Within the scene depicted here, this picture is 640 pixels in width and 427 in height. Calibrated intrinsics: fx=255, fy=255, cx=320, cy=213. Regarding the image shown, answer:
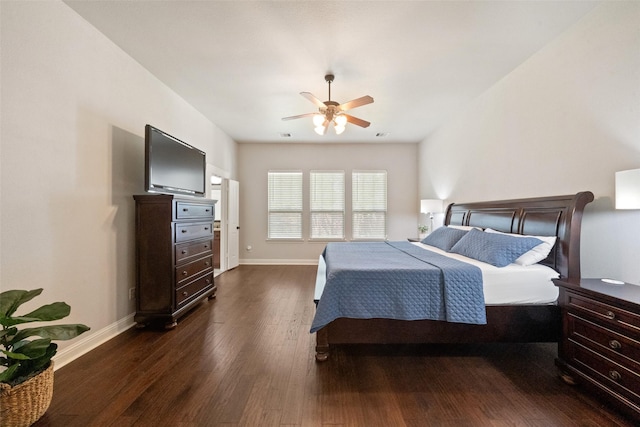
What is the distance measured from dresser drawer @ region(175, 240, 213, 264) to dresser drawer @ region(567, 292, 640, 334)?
3.40 m

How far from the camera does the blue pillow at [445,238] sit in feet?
10.1

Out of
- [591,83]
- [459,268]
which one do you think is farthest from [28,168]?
[591,83]

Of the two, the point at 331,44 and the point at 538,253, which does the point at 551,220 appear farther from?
the point at 331,44

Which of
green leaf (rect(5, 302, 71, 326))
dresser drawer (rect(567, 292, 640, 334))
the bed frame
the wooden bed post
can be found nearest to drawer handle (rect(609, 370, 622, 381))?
dresser drawer (rect(567, 292, 640, 334))

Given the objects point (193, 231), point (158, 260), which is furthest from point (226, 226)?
point (158, 260)

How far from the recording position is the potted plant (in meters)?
1.30

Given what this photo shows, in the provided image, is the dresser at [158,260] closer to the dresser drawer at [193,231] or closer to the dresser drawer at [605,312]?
the dresser drawer at [193,231]

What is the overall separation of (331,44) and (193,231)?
2.51 m

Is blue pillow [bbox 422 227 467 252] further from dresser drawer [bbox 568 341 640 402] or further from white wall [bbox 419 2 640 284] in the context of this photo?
dresser drawer [bbox 568 341 640 402]

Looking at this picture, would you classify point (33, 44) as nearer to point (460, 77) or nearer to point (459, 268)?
point (459, 268)

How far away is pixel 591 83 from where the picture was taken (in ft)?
6.77

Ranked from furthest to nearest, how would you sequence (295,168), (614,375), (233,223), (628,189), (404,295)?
(295,168) → (233,223) → (404,295) → (628,189) → (614,375)

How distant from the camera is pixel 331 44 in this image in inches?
94.7

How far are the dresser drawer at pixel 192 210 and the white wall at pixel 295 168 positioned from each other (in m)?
2.37
